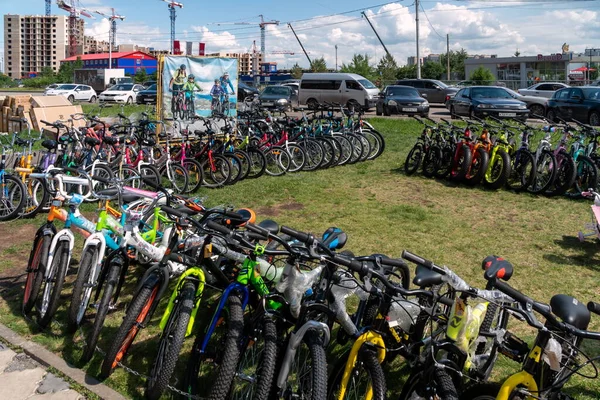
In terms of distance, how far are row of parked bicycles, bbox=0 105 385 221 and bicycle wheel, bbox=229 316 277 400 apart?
4978 millimetres

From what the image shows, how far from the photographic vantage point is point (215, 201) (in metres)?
8.61

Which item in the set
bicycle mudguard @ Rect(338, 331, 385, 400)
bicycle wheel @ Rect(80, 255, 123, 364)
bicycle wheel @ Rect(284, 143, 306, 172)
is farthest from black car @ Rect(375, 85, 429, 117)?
bicycle mudguard @ Rect(338, 331, 385, 400)

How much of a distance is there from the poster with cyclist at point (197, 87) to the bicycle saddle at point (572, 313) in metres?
9.12

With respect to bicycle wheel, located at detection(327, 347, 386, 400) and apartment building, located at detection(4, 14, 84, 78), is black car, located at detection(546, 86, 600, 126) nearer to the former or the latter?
bicycle wheel, located at detection(327, 347, 386, 400)

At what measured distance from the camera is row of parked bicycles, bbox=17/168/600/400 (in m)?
2.79

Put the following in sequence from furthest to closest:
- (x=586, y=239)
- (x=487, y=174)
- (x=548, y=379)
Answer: (x=487, y=174) → (x=586, y=239) → (x=548, y=379)

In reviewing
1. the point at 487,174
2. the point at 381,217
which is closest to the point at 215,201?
the point at 381,217

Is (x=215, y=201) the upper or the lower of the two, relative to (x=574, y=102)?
lower

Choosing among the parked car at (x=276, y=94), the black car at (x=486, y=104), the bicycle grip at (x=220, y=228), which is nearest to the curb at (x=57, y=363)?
the bicycle grip at (x=220, y=228)

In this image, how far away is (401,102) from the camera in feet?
69.2

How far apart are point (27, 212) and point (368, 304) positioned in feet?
19.7

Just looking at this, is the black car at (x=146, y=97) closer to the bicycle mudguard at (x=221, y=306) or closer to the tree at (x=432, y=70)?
the bicycle mudguard at (x=221, y=306)

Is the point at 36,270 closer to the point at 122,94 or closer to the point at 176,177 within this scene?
the point at 176,177

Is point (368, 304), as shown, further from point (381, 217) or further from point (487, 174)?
point (487, 174)
